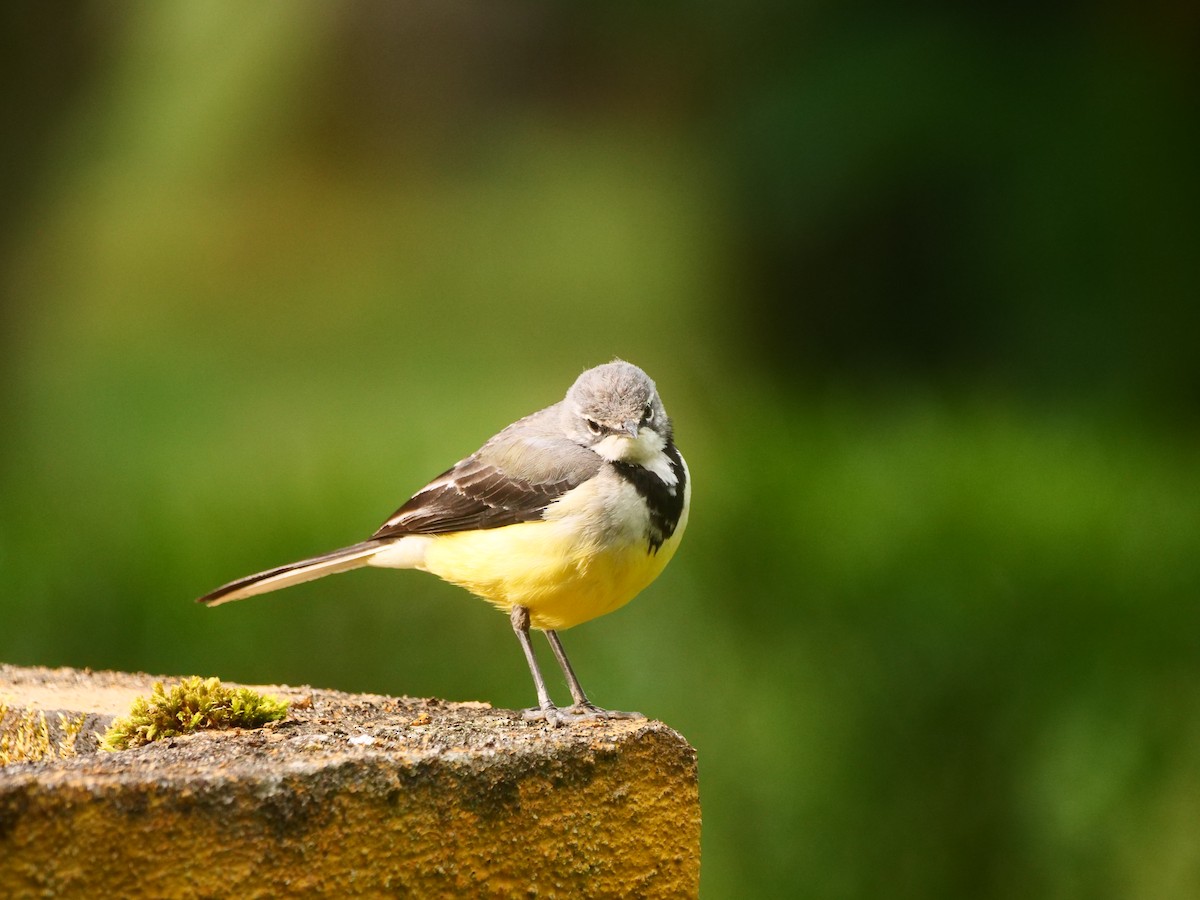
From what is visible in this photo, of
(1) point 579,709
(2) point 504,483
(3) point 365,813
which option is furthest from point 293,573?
(3) point 365,813

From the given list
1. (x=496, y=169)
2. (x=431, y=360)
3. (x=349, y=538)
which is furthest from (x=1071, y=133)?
(x=496, y=169)

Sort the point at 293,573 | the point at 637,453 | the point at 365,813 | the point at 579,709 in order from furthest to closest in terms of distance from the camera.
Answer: the point at 293,573 < the point at 637,453 < the point at 579,709 < the point at 365,813

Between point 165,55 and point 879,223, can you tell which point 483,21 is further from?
point 879,223

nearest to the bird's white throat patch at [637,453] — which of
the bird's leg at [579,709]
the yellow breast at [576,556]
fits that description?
the yellow breast at [576,556]

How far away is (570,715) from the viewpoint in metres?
3.97

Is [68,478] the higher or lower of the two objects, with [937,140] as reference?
lower

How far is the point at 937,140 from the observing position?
9.64 meters

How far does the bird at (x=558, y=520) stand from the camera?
164 inches

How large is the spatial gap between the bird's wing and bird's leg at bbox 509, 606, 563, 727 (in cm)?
28

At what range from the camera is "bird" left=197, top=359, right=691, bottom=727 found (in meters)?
4.17

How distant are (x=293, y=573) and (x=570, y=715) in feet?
3.79

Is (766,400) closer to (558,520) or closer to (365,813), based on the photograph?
(558,520)

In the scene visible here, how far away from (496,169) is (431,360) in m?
3.63

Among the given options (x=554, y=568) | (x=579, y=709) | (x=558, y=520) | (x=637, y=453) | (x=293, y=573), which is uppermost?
(x=637, y=453)
